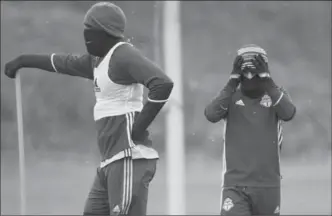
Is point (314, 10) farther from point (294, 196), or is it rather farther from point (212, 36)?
point (294, 196)

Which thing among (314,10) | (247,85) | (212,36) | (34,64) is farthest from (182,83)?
(34,64)

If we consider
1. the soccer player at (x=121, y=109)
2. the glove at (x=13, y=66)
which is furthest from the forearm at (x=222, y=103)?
the glove at (x=13, y=66)

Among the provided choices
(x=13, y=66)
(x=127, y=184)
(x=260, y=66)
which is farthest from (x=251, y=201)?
(x=13, y=66)

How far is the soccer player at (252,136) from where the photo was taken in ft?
17.1

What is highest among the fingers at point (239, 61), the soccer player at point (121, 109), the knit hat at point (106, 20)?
the knit hat at point (106, 20)

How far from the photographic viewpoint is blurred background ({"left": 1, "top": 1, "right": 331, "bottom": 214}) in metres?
7.39

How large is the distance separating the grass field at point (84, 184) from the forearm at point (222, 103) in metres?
2.19

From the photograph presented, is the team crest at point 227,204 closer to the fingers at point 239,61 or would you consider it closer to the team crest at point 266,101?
the team crest at point 266,101

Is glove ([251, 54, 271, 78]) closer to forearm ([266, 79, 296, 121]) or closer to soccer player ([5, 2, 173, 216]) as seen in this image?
forearm ([266, 79, 296, 121])

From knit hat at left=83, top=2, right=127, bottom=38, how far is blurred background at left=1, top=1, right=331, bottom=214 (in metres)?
2.86

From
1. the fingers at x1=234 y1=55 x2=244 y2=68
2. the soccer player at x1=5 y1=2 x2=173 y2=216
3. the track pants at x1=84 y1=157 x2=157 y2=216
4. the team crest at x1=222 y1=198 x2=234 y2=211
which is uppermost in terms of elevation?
the fingers at x1=234 y1=55 x2=244 y2=68

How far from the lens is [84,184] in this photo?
24.6 ft

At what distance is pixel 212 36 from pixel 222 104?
7.56 feet

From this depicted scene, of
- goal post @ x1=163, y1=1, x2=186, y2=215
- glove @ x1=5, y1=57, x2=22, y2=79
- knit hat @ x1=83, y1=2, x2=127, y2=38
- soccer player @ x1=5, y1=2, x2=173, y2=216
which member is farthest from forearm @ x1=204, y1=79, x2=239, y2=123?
goal post @ x1=163, y1=1, x2=186, y2=215
